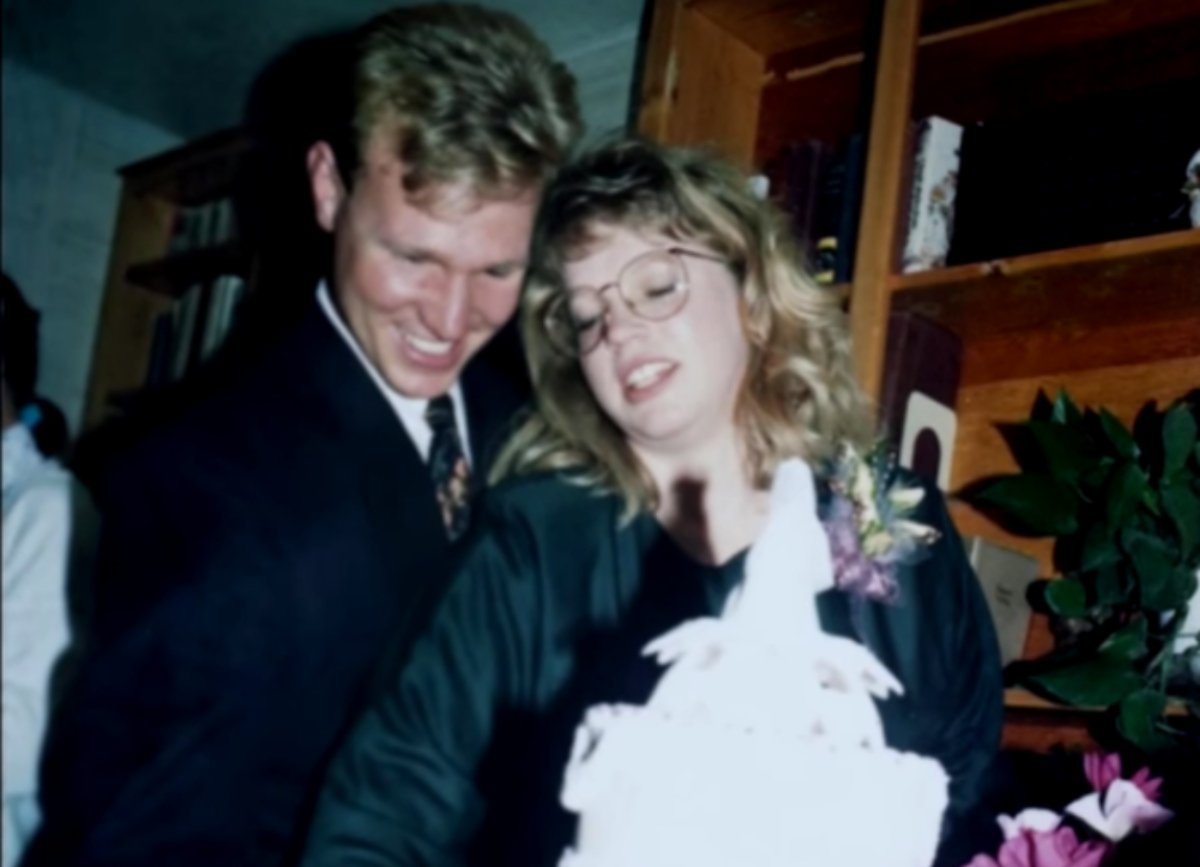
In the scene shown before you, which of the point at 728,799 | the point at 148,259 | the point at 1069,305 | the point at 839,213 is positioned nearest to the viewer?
the point at 728,799

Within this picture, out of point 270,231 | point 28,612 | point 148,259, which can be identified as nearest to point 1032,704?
point 28,612

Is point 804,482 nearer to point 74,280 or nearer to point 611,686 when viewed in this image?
point 611,686

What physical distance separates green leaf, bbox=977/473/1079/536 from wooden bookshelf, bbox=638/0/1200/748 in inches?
6.3

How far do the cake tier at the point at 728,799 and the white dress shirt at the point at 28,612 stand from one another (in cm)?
106

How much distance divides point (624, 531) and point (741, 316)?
234mm

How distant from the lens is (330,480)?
1.10 meters

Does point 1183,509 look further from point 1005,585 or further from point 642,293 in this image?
point 642,293

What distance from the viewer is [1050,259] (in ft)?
4.08

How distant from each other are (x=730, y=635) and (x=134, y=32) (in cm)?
190

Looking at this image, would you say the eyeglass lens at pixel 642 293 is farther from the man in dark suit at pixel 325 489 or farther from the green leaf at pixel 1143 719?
the green leaf at pixel 1143 719

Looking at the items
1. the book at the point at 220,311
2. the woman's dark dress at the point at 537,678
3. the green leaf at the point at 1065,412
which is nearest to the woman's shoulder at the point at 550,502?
the woman's dark dress at the point at 537,678

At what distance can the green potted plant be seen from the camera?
115 centimetres

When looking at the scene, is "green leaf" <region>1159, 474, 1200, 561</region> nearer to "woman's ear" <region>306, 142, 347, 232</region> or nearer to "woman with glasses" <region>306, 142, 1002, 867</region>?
"woman with glasses" <region>306, 142, 1002, 867</region>

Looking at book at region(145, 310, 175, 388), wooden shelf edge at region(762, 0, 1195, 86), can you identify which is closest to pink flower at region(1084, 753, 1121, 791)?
wooden shelf edge at region(762, 0, 1195, 86)
